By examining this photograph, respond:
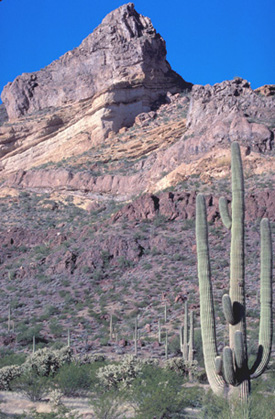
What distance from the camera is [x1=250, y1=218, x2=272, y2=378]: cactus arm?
1280 centimetres

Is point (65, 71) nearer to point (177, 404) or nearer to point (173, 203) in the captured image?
point (173, 203)

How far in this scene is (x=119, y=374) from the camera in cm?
1853

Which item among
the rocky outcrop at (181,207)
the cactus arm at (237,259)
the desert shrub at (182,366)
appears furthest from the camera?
the rocky outcrop at (181,207)

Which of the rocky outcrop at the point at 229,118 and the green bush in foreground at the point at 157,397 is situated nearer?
the green bush in foreground at the point at 157,397

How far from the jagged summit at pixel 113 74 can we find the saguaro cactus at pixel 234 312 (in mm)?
59906

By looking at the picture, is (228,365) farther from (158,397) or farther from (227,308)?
(158,397)

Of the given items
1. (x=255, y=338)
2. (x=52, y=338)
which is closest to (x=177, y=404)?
(x=255, y=338)

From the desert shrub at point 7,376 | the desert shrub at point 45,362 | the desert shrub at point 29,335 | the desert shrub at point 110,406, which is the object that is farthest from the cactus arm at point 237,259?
the desert shrub at point 29,335

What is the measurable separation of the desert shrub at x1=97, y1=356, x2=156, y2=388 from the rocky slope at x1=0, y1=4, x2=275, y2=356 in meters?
9.17

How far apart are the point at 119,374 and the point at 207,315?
6702mm

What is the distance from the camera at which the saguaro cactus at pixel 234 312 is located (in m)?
12.2

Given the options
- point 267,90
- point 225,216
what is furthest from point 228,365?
point 267,90

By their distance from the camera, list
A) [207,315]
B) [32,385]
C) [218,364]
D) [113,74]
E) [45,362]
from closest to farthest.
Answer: [218,364] < [207,315] < [32,385] < [45,362] < [113,74]

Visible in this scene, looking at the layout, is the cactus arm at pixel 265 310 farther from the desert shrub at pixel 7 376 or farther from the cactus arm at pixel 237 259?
the desert shrub at pixel 7 376
